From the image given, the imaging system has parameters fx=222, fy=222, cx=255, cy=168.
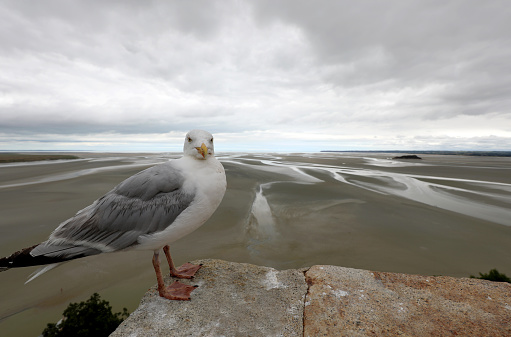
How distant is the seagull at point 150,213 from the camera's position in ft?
9.13

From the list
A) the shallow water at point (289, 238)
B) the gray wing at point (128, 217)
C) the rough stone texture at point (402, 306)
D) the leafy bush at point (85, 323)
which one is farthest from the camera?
the shallow water at point (289, 238)

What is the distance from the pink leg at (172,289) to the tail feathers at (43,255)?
2.34 feet

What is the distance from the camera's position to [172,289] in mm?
3127

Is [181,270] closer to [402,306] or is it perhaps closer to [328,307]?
[328,307]

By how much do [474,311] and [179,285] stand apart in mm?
3736

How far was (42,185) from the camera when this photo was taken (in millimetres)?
12742

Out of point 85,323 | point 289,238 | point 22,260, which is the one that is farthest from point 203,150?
point 289,238

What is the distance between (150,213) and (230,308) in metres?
1.57

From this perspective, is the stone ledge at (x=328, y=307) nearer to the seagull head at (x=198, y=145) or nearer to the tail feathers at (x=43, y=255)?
the tail feathers at (x=43, y=255)

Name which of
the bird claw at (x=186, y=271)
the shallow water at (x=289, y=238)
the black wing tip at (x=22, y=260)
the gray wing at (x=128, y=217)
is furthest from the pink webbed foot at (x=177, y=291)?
the black wing tip at (x=22, y=260)

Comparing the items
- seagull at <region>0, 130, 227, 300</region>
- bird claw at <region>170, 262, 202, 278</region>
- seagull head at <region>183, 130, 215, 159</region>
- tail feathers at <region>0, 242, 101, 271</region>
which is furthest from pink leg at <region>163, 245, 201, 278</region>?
seagull head at <region>183, 130, 215, 159</region>

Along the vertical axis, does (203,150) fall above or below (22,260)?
above

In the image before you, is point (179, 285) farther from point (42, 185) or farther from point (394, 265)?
point (42, 185)

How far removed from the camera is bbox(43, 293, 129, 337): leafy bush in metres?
2.69
